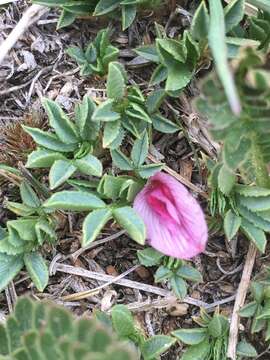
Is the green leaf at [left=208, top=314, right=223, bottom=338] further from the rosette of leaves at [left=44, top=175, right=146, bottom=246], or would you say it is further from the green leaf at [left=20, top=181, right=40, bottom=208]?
the green leaf at [left=20, top=181, right=40, bottom=208]

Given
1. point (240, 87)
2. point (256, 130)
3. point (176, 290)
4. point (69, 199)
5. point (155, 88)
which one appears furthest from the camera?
point (155, 88)

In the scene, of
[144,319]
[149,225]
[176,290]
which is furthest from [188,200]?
[144,319]

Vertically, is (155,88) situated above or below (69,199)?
above

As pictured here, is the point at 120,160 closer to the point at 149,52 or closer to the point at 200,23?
the point at 149,52

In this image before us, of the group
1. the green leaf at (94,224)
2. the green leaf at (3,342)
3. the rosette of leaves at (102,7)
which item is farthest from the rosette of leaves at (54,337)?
the rosette of leaves at (102,7)

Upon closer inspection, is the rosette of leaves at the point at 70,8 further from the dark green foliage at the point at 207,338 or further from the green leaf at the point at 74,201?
the dark green foliage at the point at 207,338

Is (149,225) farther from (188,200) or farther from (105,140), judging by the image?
(105,140)
